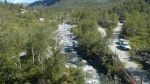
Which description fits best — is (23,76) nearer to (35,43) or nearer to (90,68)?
(35,43)

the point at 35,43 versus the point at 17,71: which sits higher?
the point at 35,43

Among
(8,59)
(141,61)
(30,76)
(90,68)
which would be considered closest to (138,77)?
(141,61)

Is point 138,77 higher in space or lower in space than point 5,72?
lower

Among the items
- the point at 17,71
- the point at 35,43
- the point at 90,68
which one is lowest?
the point at 90,68

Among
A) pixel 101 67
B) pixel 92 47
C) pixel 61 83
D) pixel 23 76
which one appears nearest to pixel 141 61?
pixel 101 67

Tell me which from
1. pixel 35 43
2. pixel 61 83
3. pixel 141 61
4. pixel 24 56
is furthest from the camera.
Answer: pixel 24 56

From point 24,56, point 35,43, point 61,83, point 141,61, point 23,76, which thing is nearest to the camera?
point 61,83

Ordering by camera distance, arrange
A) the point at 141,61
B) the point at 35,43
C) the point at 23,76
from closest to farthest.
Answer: the point at 23,76 < the point at 35,43 < the point at 141,61

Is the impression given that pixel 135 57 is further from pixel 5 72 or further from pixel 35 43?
pixel 5 72

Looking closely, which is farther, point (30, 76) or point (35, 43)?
point (35, 43)
